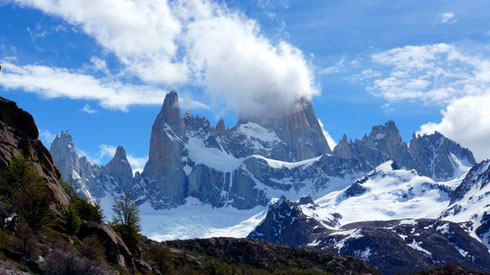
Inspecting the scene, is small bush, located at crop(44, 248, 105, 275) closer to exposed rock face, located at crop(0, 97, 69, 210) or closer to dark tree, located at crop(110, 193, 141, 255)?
exposed rock face, located at crop(0, 97, 69, 210)

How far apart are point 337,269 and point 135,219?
68.3 m

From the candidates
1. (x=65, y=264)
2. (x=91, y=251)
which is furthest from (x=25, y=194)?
(x=65, y=264)

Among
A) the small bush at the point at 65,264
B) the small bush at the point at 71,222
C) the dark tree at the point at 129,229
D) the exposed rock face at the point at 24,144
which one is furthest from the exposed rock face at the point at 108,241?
the small bush at the point at 65,264

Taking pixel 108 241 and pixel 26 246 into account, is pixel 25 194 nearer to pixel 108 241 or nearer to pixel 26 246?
pixel 26 246

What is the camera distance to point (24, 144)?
60.6 meters

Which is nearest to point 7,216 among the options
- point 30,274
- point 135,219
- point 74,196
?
point 30,274

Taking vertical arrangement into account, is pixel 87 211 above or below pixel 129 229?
above

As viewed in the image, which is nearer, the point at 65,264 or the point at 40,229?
the point at 65,264

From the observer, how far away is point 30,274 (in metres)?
37.4

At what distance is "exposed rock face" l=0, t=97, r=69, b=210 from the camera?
5728 cm

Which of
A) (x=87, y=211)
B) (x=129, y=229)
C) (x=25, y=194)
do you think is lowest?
(x=25, y=194)

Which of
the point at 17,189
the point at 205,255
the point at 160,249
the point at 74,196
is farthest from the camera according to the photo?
the point at 205,255

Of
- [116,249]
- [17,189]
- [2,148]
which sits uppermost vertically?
[2,148]

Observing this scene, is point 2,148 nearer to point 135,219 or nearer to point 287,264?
point 135,219
